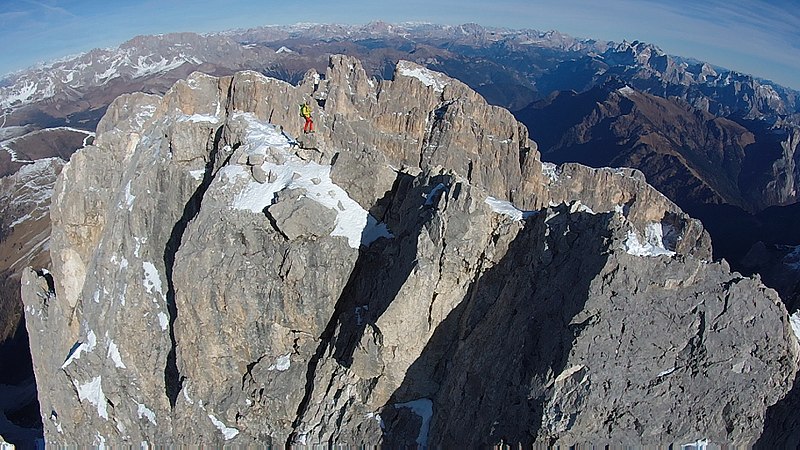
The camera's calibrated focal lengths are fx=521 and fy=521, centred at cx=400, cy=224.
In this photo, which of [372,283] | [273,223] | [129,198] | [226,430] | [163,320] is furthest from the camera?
[129,198]

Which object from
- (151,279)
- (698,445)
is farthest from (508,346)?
(151,279)

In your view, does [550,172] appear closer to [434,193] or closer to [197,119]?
[197,119]

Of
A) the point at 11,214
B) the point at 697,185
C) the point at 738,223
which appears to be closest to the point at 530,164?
the point at 738,223

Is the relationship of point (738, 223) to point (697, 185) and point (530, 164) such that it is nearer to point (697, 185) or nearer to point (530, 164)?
point (697, 185)

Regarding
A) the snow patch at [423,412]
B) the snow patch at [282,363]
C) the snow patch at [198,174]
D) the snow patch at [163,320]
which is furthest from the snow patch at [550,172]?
the snow patch at [163,320]

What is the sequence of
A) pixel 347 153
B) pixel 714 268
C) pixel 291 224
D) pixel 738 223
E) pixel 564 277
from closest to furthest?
pixel 714 268, pixel 564 277, pixel 291 224, pixel 347 153, pixel 738 223

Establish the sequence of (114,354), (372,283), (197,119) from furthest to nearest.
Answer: (197,119)
(114,354)
(372,283)

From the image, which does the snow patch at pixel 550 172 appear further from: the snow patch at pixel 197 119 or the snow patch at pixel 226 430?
the snow patch at pixel 226 430
